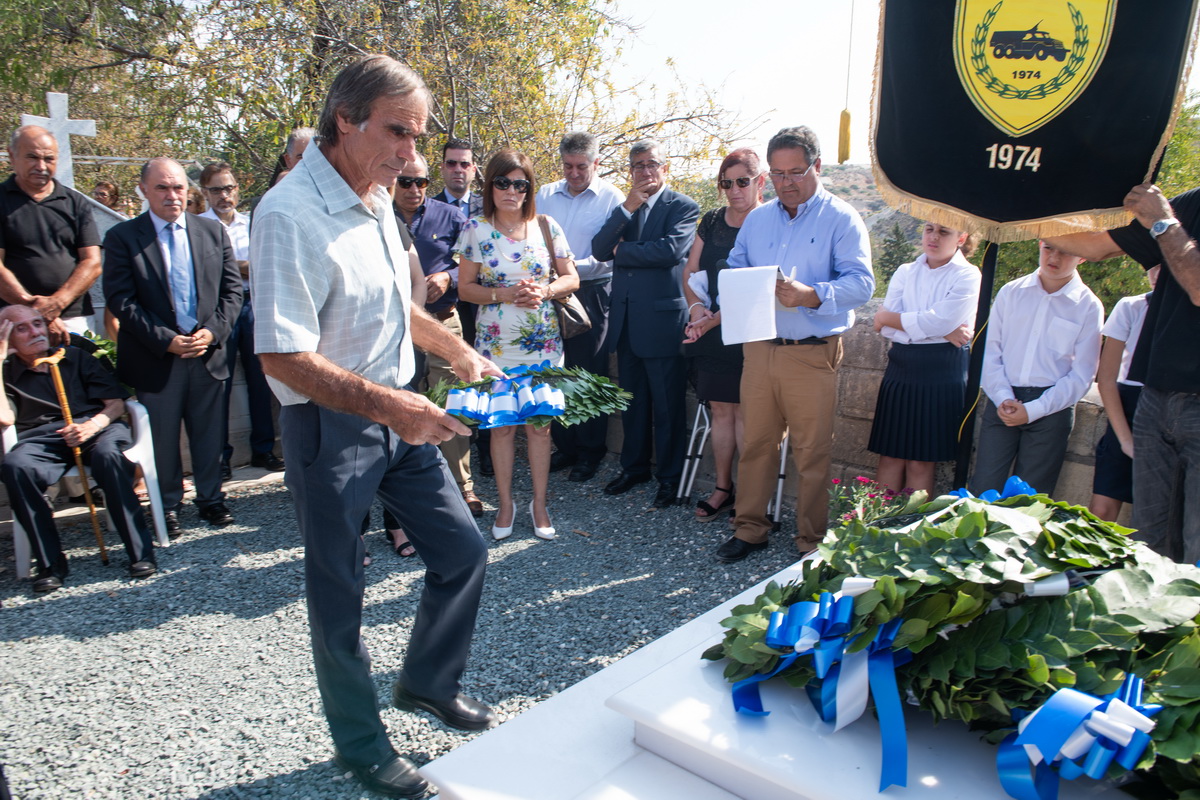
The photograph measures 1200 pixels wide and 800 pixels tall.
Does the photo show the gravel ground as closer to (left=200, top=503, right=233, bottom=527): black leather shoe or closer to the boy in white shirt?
(left=200, top=503, right=233, bottom=527): black leather shoe

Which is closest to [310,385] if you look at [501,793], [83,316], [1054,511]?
[501,793]

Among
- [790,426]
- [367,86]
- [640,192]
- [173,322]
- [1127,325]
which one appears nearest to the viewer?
[367,86]

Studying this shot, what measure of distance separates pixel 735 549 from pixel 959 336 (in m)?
1.71

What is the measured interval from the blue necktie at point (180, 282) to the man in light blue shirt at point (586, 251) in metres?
2.55

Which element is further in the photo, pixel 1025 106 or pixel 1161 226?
pixel 1025 106

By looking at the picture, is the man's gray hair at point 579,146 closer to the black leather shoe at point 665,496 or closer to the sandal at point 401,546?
the black leather shoe at point 665,496

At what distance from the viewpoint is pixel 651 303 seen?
554 cm

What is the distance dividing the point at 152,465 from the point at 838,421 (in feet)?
14.2

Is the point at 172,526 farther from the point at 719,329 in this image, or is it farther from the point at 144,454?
the point at 719,329

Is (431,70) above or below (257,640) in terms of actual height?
above

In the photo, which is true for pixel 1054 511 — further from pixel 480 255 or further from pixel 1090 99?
pixel 480 255

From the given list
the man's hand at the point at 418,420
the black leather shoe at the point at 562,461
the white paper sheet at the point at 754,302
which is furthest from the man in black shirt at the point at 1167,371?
the black leather shoe at the point at 562,461

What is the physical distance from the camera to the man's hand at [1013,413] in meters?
3.94

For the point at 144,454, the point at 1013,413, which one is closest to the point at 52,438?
the point at 144,454
